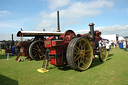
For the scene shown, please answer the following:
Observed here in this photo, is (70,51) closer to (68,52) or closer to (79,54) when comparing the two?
(68,52)

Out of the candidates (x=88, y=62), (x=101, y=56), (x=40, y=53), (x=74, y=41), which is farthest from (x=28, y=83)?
(x=40, y=53)

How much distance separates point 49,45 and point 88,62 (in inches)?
77.2

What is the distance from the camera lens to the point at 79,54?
4.84 metres

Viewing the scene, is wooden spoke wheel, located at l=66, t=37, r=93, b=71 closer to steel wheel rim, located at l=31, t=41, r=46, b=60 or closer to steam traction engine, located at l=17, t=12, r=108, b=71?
steam traction engine, located at l=17, t=12, r=108, b=71

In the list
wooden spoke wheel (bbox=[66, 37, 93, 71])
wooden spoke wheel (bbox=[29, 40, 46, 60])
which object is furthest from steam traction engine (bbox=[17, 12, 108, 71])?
wooden spoke wheel (bbox=[29, 40, 46, 60])

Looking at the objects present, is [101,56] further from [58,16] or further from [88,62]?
[58,16]

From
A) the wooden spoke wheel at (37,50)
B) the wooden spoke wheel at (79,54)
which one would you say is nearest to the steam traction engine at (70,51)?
the wooden spoke wheel at (79,54)

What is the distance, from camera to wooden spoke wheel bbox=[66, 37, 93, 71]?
14.3ft

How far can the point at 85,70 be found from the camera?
4773mm

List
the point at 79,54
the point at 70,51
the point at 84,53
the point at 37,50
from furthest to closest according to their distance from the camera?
the point at 37,50, the point at 84,53, the point at 79,54, the point at 70,51

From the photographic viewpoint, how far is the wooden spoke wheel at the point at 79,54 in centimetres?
436

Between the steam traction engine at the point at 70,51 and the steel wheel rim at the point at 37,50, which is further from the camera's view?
the steel wheel rim at the point at 37,50

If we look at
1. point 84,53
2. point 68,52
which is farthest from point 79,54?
point 68,52

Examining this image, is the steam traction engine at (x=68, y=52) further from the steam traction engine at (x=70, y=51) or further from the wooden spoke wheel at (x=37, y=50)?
the wooden spoke wheel at (x=37, y=50)
